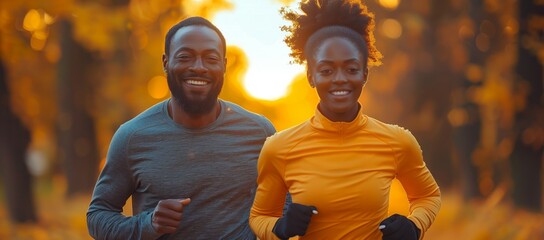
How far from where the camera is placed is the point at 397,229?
14.8ft

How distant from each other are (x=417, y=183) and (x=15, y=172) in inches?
512

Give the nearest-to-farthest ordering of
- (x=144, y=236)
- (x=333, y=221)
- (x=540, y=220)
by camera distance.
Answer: (x=333, y=221) < (x=144, y=236) < (x=540, y=220)

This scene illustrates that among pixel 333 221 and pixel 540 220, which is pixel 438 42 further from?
pixel 333 221

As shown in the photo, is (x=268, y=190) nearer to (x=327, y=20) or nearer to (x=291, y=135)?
(x=291, y=135)

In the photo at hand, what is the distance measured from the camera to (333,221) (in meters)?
4.70

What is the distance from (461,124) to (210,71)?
1457 cm

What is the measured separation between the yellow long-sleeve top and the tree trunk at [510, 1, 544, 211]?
9925 millimetres

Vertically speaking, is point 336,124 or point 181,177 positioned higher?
point 336,124

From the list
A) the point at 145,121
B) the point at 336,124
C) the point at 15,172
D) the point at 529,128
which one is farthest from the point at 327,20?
the point at 15,172

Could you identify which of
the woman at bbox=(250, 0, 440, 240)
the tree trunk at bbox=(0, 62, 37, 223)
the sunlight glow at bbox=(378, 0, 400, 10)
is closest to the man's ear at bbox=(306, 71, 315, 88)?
the woman at bbox=(250, 0, 440, 240)

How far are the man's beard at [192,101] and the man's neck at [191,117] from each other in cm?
4

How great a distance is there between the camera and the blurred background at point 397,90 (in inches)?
Result: 582

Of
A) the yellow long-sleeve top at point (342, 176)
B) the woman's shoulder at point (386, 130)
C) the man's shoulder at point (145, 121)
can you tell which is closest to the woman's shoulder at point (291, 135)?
the yellow long-sleeve top at point (342, 176)

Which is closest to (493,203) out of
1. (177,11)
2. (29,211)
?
(177,11)
